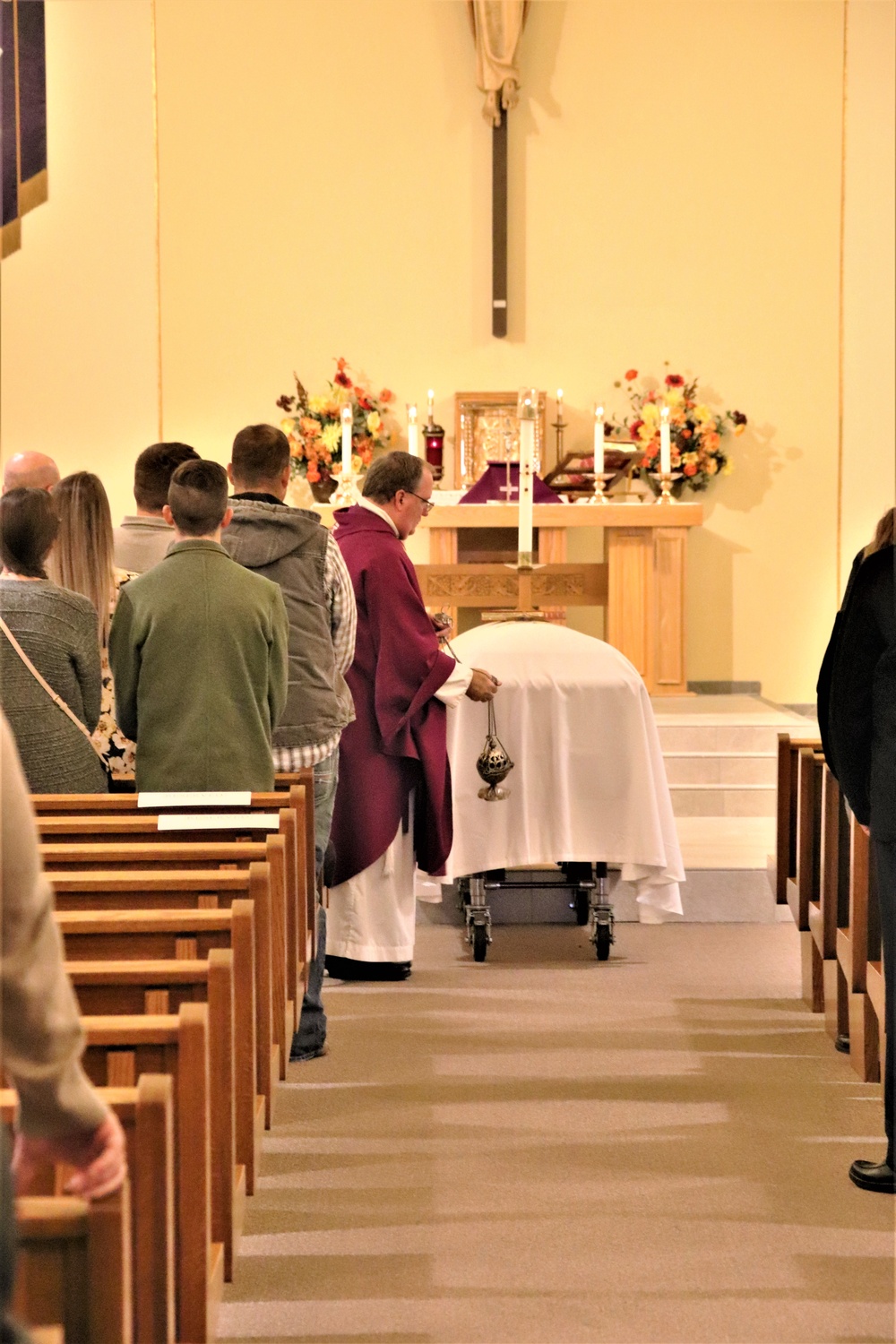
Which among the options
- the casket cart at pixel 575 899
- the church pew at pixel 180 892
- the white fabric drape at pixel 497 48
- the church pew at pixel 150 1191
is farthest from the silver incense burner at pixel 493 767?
the white fabric drape at pixel 497 48

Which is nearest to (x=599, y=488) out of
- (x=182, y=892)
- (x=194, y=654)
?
(x=194, y=654)

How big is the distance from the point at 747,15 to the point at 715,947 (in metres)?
6.77

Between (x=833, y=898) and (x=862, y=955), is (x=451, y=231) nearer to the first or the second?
(x=833, y=898)

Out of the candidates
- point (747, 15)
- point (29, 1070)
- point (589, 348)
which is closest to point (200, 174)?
point (589, 348)

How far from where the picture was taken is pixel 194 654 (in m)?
3.48

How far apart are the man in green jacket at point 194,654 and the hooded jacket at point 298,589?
47 cm

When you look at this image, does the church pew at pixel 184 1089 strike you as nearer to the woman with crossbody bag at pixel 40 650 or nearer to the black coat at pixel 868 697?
the woman with crossbody bag at pixel 40 650

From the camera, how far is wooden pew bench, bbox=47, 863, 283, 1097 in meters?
2.55

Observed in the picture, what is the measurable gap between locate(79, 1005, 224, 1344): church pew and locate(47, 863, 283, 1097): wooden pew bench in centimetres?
60

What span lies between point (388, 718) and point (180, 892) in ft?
7.62

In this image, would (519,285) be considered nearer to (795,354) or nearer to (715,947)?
(795,354)

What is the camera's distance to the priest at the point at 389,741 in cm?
483

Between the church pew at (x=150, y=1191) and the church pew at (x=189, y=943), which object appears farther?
the church pew at (x=189, y=943)

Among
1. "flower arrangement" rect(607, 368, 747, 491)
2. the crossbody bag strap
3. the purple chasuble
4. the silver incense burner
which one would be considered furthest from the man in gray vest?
"flower arrangement" rect(607, 368, 747, 491)
